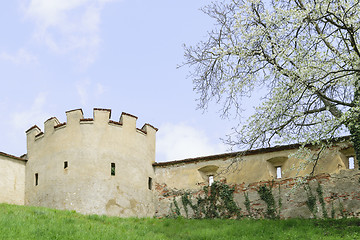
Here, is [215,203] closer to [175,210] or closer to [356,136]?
[175,210]

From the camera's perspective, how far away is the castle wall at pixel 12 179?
78.3 feet

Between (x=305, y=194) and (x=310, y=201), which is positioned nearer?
(x=310, y=201)

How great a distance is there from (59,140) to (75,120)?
1.11 meters

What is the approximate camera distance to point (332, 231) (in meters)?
17.4

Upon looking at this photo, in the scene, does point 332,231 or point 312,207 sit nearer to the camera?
point 332,231

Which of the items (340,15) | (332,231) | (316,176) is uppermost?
(340,15)

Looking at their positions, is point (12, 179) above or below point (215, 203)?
above

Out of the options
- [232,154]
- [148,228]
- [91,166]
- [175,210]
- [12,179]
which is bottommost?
[148,228]

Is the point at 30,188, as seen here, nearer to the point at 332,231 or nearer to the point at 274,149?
the point at 274,149

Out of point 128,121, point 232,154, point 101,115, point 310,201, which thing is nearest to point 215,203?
point 232,154

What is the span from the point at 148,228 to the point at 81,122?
7.36 metres

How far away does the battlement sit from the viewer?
958 inches

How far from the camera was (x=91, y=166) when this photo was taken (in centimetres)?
2345

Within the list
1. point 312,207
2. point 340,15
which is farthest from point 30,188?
point 340,15
